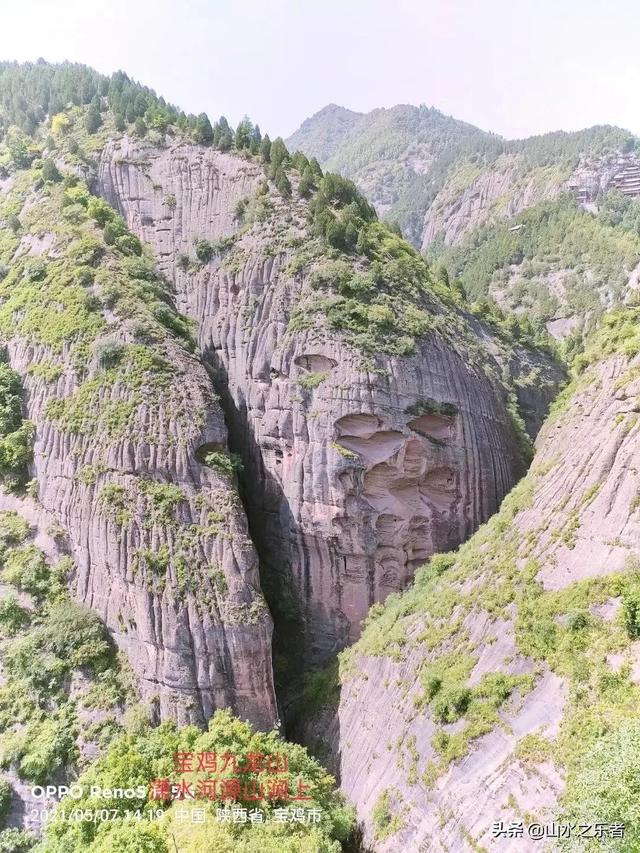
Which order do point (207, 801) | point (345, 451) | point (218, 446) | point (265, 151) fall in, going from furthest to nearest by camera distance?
point (265, 151), point (345, 451), point (218, 446), point (207, 801)

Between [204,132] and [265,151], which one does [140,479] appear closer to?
[265,151]

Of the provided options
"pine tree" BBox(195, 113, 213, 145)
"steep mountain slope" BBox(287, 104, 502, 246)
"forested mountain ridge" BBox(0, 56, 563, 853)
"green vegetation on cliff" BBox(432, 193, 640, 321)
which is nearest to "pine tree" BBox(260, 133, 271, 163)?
"forested mountain ridge" BBox(0, 56, 563, 853)

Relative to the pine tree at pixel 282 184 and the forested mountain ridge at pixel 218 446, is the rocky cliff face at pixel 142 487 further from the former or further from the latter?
the pine tree at pixel 282 184

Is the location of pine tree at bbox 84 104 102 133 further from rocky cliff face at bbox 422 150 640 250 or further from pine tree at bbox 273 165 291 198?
rocky cliff face at bbox 422 150 640 250

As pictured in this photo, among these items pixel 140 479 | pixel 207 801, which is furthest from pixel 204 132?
pixel 207 801

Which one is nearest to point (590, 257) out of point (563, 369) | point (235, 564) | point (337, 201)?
point (563, 369)
